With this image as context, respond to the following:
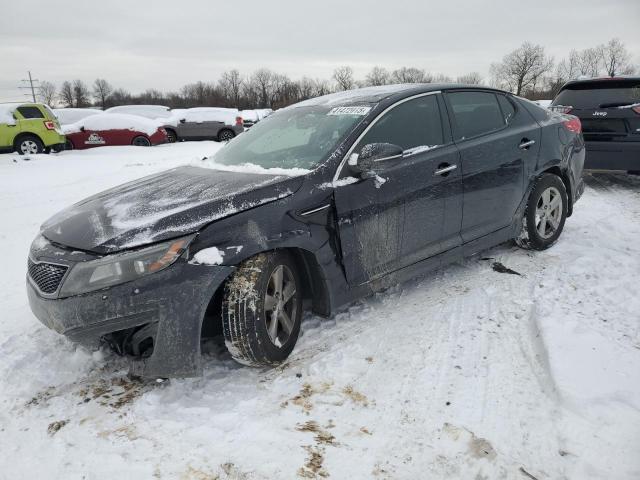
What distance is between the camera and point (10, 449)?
2.16 m

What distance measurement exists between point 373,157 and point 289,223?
714 millimetres

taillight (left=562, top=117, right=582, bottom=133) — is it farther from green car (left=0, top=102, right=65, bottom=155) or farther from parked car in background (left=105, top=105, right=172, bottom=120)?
parked car in background (left=105, top=105, right=172, bottom=120)

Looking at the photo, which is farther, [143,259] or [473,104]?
[473,104]

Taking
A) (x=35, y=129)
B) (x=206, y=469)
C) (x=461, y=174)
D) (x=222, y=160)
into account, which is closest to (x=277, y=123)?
(x=222, y=160)

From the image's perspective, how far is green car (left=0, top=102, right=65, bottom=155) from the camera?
12.7 metres

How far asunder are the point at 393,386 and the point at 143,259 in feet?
4.92

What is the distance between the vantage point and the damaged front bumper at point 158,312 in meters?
2.29

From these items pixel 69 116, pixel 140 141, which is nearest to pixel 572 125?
pixel 140 141

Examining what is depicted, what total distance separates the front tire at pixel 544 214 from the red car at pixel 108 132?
13809 mm

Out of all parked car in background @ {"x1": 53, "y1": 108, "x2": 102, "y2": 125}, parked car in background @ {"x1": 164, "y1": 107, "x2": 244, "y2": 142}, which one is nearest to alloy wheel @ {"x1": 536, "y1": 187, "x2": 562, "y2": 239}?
parked car in background @ {"x1": 164, "y1": 107, "x2": 244, "y2": 142}

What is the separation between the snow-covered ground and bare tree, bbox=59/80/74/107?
10706cm

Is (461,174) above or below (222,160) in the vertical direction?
below

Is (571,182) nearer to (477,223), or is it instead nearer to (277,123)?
(477,223)

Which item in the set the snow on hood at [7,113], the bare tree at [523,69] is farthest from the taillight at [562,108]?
the bare tree at [523,69]
